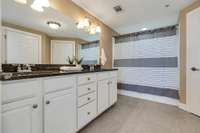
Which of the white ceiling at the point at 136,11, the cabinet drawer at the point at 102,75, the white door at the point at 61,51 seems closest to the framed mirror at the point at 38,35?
the white door at the point at 61,51

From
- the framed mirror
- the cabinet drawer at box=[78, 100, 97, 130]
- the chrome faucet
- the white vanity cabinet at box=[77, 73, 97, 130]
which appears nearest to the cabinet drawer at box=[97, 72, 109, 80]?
the white vanity cabinet at box=[77, 73, 97, 130]

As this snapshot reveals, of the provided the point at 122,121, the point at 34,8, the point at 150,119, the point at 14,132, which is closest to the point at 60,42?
the point at 34,8

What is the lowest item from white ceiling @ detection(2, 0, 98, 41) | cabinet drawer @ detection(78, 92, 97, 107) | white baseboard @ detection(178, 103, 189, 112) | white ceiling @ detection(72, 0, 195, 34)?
white baseboard @ detection(178, 103, 189, 112)

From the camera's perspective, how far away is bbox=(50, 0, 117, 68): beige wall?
1.91 m

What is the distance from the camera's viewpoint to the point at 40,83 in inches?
40.3

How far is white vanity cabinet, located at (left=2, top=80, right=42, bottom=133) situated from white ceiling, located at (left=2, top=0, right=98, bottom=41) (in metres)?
0.90

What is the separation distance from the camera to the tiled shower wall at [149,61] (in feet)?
8.97

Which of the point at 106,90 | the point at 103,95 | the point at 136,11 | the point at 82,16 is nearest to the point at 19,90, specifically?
the point at 103,95

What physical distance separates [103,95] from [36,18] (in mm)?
1647

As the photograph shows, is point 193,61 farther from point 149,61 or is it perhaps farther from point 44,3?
point 44,3

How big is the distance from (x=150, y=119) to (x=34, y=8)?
99.5 inches

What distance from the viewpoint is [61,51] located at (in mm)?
1948

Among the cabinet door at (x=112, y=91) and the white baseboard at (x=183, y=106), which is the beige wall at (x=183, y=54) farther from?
the cabinet door at (x=112, y=91)

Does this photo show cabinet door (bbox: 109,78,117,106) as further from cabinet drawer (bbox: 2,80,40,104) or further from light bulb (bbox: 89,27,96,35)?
cabinet drawer (bbox: 2,80,40,104)
